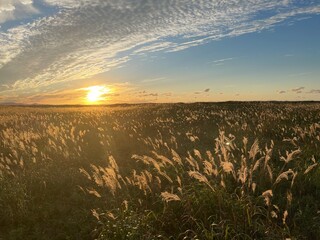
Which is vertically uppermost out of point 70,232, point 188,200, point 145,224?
point 188,200

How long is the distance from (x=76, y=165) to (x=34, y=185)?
2.32 meters

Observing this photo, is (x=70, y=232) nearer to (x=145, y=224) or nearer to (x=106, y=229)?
(x=106, y=229)

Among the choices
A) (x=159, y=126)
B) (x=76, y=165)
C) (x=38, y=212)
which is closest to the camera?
(x=38, y=212)

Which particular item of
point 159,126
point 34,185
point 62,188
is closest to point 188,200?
point 62,188

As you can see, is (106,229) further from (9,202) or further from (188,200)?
(9,202)

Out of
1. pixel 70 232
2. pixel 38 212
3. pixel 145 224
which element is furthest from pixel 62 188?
pixel 145 224

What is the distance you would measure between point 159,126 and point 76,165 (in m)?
7.75

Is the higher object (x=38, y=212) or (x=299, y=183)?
(x=299, y=183)

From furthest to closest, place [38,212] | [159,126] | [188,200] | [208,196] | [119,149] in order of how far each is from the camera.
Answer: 1. [159,126]
2. [119,149]
3. [38,212]
4. [208,196]
5. [188,200]

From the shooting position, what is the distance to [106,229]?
5.25 m

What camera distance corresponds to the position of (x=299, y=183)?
22.2 ft

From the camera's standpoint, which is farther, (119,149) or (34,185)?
(119,149)

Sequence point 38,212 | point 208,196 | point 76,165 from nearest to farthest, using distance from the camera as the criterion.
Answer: point 208,196 → point 38,212 → point 76,165

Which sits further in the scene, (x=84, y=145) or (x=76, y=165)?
(x=84, y=145)
